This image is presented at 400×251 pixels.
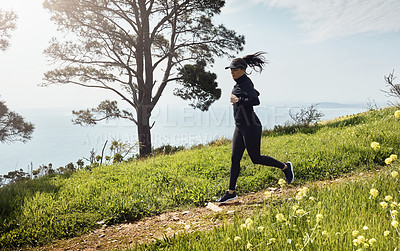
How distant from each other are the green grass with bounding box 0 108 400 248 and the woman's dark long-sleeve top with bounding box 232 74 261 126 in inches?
68.9

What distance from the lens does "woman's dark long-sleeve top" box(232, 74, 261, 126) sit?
15.9ft

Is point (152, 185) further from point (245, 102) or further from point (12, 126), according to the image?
point (12, 126)

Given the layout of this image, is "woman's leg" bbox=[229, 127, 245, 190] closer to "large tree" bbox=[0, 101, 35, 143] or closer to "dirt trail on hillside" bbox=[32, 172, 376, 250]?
"dirt trail on hillside" bbox=[32, 172, 376, 250]

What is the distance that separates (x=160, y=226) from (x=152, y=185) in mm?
1708

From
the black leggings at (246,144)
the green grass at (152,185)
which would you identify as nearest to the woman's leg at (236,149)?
the black leggings at (246,144)

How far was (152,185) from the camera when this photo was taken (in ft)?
20.4

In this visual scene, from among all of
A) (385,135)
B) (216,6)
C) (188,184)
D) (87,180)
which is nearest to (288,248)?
(188,184)

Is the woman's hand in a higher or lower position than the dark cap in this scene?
lower

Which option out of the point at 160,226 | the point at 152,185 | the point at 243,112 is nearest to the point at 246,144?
the point at 243,112

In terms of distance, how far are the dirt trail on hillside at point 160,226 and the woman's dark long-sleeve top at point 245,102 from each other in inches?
54.1

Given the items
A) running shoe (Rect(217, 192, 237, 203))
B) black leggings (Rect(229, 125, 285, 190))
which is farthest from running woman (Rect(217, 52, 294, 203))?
running shoe (Rect(217, 192, 237, 203))

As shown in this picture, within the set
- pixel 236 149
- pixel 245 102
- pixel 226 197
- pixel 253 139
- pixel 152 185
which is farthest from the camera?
pixel 152 185

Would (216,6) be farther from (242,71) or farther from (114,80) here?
(242,71)

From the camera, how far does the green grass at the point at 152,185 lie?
195 inches
